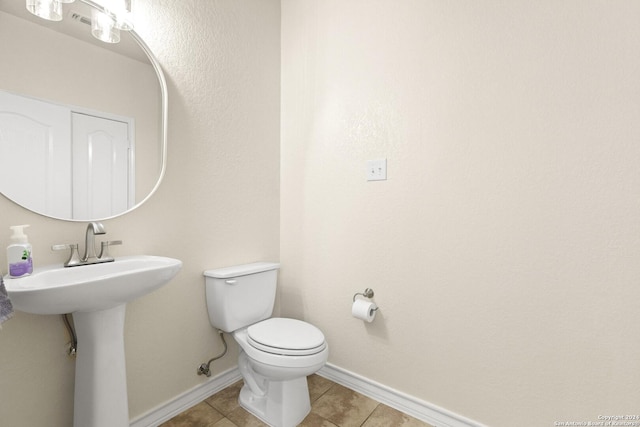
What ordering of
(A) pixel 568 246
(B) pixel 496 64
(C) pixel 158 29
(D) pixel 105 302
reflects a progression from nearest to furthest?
(D) pixel 105 302
(A) pixel 568 246
(B) pixel 496 64
(C) pixel 158 29

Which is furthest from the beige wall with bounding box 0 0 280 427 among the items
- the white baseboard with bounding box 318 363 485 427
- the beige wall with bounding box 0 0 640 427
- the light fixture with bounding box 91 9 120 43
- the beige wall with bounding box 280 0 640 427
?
the white baseboard with bounding box 318 363 485 427

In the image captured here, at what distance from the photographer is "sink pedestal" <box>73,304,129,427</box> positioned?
3.47 feet

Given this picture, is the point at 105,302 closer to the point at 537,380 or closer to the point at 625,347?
the point at 537,380

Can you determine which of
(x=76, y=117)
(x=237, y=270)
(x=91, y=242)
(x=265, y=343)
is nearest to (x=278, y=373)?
(x=265, y=343)

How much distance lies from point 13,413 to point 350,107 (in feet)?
6.14

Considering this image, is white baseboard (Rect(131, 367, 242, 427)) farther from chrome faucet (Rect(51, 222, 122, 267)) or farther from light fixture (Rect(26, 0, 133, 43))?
light fixture (Rect(26, 0, 133, 43))

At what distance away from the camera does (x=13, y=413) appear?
41.1 inches

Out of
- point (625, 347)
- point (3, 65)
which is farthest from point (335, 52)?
point (625, 347)

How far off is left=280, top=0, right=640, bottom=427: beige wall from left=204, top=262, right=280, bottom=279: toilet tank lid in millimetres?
322

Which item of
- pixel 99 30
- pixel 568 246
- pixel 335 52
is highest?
pixel 335 52

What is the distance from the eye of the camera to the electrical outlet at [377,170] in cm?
155

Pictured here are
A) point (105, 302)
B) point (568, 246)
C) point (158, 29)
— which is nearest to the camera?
point (105, 302)

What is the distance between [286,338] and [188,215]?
0.76 m

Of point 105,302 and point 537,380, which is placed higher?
point 105,302
